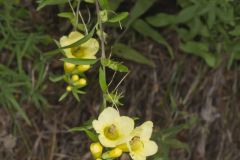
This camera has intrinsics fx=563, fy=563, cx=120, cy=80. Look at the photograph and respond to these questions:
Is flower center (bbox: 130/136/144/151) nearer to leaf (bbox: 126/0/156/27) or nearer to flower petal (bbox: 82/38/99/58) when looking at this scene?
flower petal (bbox: 82/38/99/58)

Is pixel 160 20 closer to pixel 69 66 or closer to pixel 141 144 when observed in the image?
pixel 69 66

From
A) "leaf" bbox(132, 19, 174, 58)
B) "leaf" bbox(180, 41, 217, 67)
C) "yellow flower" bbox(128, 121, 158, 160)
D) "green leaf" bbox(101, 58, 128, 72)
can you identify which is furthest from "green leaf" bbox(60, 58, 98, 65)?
"leaf" bbox(180, 41, 217, 67)

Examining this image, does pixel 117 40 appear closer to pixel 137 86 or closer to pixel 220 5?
pixel 137 86

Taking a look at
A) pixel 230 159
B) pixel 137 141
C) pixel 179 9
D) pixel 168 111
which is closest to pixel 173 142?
pixel 168 111

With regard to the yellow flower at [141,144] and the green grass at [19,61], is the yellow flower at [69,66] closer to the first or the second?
the yellow flower at [141,144]

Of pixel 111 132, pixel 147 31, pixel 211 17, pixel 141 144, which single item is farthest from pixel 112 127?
pixel 147 31


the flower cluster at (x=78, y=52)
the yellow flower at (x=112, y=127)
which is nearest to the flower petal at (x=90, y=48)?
the flower cluster at (x=78, y=52)

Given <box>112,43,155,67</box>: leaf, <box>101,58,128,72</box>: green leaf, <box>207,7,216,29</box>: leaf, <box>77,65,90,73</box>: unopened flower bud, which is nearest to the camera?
<box>101,58,128,72</box>: green leaf

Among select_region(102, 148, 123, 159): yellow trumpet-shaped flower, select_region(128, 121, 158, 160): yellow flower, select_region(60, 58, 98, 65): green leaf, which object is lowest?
select_region(128, 121, 158, 160): yellow flower

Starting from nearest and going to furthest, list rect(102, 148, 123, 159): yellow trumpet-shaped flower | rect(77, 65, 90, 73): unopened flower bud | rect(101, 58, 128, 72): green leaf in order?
rect(102, 148, 123, 159): yellow trumpet-shaped flower, rect(101, 58, 128, 72): green leaf, rect(77, 65, 90, 73): unopened flower bud
